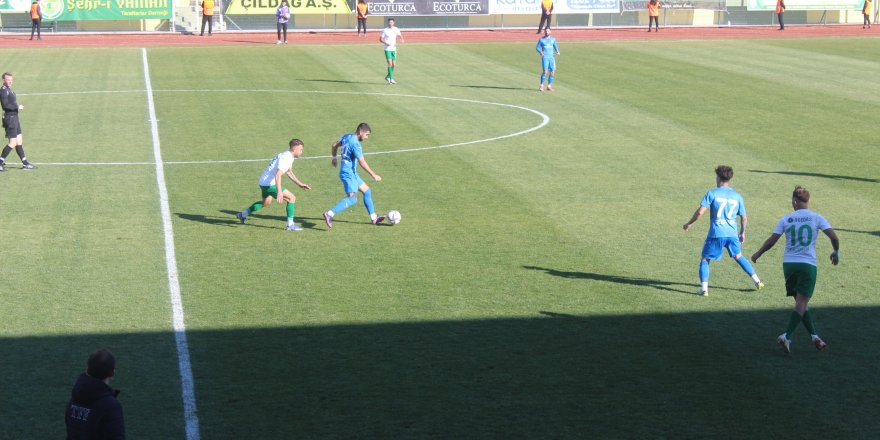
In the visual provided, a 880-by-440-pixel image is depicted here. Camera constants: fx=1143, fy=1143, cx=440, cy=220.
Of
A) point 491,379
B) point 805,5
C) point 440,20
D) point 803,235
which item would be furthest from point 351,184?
point 805,5

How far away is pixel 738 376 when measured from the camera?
12.3 metres

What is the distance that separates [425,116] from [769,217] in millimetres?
13480

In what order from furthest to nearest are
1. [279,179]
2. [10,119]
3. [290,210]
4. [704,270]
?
[10,119], [290,210], [279,179], [704,270]

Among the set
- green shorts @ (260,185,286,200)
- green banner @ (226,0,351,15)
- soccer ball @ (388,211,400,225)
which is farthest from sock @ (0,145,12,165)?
green banner @ (226,0,351,15)

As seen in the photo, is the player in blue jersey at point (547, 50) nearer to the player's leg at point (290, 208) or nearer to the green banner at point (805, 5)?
the player's leg at point (290, 208)

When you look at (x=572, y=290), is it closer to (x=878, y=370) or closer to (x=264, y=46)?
(x=878, y=370)

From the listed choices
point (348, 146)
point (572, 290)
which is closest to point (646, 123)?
point (348, 146)

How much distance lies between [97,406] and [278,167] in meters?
10.4

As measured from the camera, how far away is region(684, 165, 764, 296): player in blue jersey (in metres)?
14.7

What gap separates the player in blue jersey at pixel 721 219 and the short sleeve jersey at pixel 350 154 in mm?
→ 6136

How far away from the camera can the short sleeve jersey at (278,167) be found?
725 inches

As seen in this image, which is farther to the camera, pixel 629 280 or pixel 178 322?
pixel 629 280

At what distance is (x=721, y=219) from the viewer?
48.6ft

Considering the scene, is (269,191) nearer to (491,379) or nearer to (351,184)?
(351,184)
